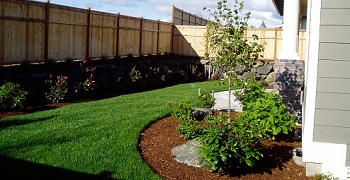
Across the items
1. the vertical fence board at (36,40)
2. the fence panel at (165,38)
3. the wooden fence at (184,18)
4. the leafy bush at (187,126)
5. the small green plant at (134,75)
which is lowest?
the leafy bush at (187,126)

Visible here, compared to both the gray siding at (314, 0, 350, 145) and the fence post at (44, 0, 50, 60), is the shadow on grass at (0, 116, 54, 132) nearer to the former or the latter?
the fence post at (44, 0, 50, 60)

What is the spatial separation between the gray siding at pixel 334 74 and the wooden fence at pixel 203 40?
12.6 m

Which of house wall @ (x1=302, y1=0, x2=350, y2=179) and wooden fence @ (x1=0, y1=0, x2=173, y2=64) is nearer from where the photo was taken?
house wall @ (x1=302, y1=0, x2=350, y2=179)

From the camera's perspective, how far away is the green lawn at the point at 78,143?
461 cm

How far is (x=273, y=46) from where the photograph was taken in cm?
1727

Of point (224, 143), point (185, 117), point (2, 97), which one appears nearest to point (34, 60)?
point (2, 97)

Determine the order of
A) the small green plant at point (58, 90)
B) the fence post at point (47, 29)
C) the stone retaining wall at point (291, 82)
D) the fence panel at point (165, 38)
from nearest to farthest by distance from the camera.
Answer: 1. the stone retaining wall at point (291, 82)
2. the small green plant at point (58, 90)
3. the fence post at point (47, 29)
4. the fence panel at point (165, 38)

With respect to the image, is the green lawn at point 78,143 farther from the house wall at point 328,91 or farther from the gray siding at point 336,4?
the gray siding at point 336,4

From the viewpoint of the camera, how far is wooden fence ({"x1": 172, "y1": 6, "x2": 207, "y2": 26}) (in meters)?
19.8

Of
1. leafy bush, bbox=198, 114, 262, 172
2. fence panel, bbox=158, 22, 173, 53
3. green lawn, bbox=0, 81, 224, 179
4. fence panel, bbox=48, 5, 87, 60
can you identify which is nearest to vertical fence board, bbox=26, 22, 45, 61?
fence panel, bbox=48, 5, 87, 60

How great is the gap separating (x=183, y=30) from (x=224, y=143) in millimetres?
14682

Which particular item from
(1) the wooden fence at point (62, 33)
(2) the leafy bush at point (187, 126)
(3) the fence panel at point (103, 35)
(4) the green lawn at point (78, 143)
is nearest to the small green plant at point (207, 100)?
(4) the green lawn at point (78, 143)

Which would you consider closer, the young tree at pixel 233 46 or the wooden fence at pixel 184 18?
the young tree at pixel 233 46

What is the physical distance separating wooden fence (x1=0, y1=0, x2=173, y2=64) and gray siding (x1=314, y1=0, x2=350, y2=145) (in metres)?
7.60
